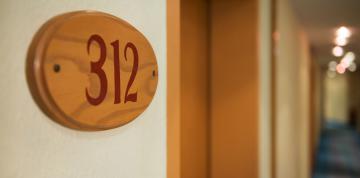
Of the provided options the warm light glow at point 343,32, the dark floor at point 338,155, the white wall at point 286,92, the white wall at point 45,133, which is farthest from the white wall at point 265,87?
the dark floor at point 338,155

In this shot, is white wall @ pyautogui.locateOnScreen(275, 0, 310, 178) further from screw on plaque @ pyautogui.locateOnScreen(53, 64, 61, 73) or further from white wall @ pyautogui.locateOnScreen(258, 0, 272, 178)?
screw on plaque @ pyautogui.locateOnScreen(53, 64, 61, 73)

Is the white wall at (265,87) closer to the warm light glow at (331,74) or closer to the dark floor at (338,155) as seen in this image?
the dark floor at (338,155)

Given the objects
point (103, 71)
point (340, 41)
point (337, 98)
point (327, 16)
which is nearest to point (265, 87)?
point (103, 71)

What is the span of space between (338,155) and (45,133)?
7914mm

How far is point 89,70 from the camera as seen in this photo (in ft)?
1.44

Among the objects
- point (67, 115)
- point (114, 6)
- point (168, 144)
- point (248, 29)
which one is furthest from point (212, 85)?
point (67, 115)

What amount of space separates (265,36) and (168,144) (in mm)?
1225

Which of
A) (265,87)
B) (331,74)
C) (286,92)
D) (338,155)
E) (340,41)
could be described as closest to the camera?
(265,87)

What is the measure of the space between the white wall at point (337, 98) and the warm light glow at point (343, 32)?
8.57 m

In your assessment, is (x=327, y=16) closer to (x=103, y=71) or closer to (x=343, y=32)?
(x=343, y=32)

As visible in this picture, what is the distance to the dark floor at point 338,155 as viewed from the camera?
18.5 feet

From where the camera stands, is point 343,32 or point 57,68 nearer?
point 57,68

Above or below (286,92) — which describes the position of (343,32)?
above

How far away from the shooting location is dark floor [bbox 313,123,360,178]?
5.64m
